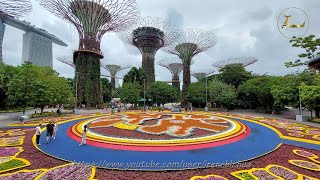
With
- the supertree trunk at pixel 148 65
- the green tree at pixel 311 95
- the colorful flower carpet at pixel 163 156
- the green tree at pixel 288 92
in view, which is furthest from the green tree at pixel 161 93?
the colorful flower carpet at pixel 163 156

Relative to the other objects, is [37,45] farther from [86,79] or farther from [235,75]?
[235,75]

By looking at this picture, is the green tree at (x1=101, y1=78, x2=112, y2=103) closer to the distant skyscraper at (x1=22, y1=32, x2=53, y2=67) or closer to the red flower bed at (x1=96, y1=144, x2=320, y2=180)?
the distant skyscraper at (x1=22, y1=32, x2=53, y2=67)

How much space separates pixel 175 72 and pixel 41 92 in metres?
66.7

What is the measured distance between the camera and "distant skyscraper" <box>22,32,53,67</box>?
13675 cm

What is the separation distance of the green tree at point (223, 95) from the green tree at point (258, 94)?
7.61 ft

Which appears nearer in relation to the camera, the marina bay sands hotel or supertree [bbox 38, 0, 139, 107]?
supertree [bbox 38, 0, 139, 107]

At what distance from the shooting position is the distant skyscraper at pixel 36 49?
449 ft

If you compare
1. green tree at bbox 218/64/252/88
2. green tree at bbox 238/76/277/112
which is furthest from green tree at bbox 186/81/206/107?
green tree at bbox 218/64/252/88

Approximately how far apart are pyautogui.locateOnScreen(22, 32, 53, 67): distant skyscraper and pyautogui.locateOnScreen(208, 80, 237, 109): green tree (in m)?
127

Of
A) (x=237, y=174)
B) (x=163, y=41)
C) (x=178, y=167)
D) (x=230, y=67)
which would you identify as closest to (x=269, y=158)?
(x=237, y=174)

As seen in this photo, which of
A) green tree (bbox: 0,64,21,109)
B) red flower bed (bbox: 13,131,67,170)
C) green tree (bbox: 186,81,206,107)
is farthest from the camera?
green tree (bbox: 186,81,206,107)

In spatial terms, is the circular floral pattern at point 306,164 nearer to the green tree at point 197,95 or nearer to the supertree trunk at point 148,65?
the green tree at point 197,95

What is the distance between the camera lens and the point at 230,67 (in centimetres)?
6269

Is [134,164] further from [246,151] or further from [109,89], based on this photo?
[109,89]
